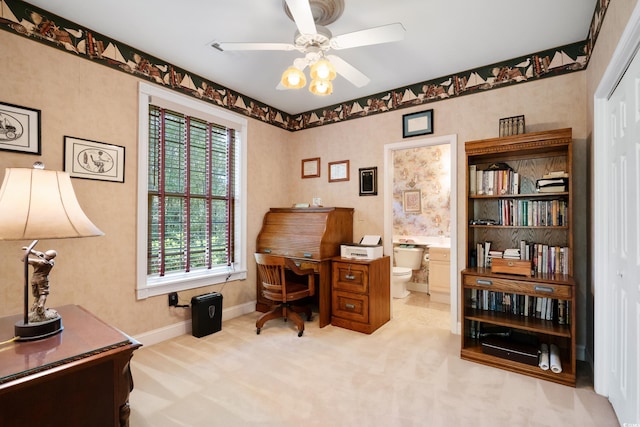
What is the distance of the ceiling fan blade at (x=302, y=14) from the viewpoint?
1.61 m

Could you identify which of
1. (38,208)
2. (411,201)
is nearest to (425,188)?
(411,201)

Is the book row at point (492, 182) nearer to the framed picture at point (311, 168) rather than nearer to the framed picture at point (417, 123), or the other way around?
the framed picture at point (417, 123)

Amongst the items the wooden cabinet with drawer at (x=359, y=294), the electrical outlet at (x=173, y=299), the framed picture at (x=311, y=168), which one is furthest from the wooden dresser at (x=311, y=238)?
the electrical outlet at (x=173, y=299)

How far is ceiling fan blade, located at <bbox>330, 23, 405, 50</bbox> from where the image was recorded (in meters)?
1.80

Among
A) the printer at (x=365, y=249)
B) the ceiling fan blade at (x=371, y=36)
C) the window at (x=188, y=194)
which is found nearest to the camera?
the ceiling fan blade at (x=371, y=36)

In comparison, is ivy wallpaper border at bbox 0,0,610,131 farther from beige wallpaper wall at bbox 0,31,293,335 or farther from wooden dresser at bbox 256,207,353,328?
wooden dresser at bbox 256,207,353,328

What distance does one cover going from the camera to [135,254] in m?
2.82

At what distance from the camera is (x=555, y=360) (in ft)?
7.59

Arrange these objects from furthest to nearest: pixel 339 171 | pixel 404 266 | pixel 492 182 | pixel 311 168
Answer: pixel 404 266 < pixel 311 168 < pixel 339 171 < pixel 492 182

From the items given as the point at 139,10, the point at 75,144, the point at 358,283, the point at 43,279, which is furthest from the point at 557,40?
the point at 75,144

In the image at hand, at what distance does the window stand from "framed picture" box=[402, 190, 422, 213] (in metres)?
2.80

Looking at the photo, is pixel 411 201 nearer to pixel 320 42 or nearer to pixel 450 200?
pixel 450 200

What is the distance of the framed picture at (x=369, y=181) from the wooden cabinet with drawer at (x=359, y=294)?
83 cm

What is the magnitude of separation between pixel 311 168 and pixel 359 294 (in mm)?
1884
